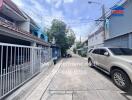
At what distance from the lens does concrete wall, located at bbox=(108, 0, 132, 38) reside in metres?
10.8

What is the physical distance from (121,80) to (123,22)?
868 centimetres

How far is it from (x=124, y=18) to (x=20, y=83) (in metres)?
11.5

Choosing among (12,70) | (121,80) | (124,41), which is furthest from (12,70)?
(124,41)

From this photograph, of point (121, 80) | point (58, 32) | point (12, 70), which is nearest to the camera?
point (12, 70)

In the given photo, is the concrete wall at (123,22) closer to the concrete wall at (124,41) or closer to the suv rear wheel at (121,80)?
the concrete wall at (124,41)

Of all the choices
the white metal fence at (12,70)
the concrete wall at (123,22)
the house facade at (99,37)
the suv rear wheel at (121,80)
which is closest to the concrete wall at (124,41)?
the concrete wall at (123,22)

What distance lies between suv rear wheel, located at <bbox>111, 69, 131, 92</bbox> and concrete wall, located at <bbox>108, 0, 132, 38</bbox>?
18.6 feet

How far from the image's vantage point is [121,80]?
5.25 m

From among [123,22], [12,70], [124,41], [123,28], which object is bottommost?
[12,70]

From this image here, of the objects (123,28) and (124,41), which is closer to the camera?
(124,41)

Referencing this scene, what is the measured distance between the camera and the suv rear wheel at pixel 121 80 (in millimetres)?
4922

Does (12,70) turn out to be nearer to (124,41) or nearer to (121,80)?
(121,80)

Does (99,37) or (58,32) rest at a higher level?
(58,32)

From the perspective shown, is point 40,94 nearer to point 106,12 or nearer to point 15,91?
point 15,91
